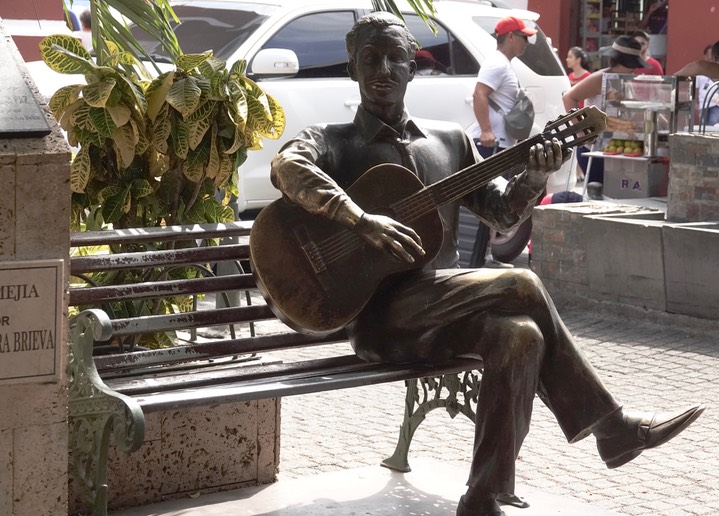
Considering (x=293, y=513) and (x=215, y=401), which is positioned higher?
(x=215, y=401)

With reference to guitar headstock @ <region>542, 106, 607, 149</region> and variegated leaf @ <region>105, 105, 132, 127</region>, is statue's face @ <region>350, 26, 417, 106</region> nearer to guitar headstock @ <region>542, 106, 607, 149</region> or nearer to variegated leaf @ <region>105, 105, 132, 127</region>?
guitar headstock @ <region>542, 106, 607, 149</region>

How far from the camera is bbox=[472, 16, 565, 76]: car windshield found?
40.3 ft

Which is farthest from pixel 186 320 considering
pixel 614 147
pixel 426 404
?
pixel 614 147

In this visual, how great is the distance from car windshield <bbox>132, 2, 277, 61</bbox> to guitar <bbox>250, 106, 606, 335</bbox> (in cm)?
586

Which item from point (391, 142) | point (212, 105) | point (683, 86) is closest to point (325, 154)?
point (391, 142)

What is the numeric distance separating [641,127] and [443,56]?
1742 mm

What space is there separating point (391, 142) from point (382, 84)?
0.20 meters

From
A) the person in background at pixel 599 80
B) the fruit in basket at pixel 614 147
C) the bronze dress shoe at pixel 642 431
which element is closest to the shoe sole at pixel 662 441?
the bronze dress shoe at pixel 642 431

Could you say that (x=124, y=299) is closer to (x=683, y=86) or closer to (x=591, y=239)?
(x=591, y=239)

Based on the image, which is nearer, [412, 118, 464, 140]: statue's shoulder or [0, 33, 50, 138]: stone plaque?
[0, 33, 50, 138]: stone plaque

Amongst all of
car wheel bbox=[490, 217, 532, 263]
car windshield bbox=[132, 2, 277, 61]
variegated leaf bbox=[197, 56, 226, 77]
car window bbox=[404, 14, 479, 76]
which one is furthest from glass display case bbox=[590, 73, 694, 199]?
variegated leaf bbox=[197, 56, 226, 77]

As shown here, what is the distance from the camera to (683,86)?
10.7 metres

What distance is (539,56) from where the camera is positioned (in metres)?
12.5

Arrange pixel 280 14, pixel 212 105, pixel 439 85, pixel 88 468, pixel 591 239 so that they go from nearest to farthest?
1. pixel 88 468
2. pixel 212 105
3. pixel 591 239
4. pixel 280 14
5. pixel 439 85
